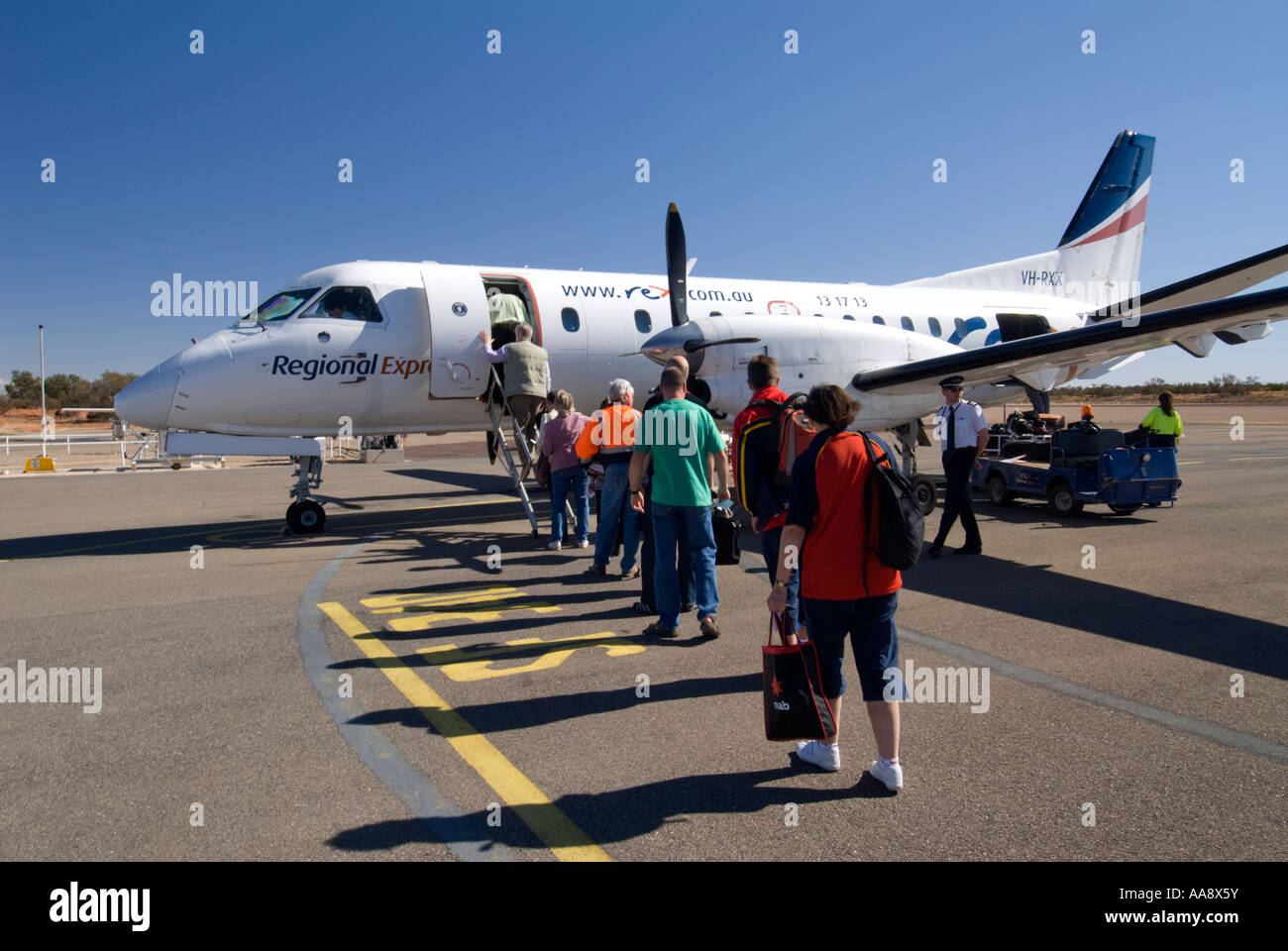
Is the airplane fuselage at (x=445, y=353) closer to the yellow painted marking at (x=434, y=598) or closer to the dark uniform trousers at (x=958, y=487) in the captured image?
the dark uniform trousers at (x=958, y=487)

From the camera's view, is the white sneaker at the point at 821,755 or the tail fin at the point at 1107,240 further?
the tail fin at the point at 1107,240

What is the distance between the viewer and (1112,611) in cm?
680

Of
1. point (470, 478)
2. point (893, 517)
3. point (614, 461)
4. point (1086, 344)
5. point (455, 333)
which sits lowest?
point (893, 517)

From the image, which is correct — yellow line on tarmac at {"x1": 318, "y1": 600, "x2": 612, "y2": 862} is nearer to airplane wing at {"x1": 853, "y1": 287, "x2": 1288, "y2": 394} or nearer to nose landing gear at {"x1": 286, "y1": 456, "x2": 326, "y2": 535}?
nose landing gear at {"x1": 286, "y1": 456, "x2": 326, "y2": 535}

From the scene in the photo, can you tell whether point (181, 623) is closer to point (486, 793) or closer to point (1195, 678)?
point (486, 793)

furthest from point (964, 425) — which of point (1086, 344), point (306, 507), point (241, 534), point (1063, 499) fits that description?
point (241, 534)

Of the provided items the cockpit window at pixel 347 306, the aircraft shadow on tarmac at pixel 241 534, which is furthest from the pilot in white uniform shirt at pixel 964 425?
the cockpit window at pixel 347 306

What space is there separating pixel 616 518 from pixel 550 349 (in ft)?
16.0

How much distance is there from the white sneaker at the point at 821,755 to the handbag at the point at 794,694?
0.20 meters

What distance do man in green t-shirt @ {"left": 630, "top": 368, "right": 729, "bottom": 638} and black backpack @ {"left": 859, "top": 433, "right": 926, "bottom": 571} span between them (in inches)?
95.0

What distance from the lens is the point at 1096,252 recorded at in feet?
61.3

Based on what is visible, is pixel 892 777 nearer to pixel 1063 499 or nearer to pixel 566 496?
pixel 566 496

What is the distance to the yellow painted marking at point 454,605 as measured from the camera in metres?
6.71

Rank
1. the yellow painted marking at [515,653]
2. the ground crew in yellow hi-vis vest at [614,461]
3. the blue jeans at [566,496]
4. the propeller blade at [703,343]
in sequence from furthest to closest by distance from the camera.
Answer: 1. the propeller blade at [703,343]
2. the blue jeans at [566,496]
3. the ground crew in yellow hi-vis vest at [614,461]
4. the yellow painted marking at [515,653]
